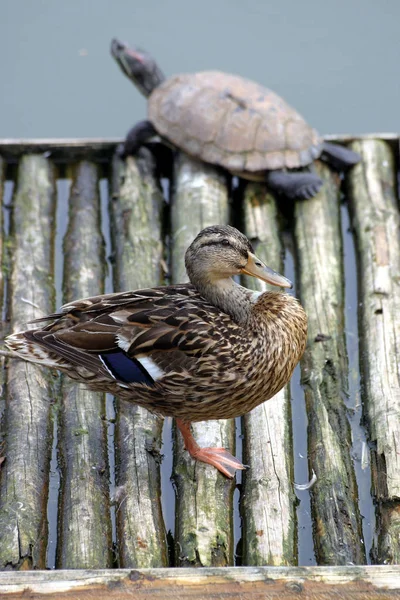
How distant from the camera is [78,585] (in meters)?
3.44

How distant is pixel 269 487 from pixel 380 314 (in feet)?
4.84

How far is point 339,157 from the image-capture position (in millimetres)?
6570

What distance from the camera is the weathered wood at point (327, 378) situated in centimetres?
397

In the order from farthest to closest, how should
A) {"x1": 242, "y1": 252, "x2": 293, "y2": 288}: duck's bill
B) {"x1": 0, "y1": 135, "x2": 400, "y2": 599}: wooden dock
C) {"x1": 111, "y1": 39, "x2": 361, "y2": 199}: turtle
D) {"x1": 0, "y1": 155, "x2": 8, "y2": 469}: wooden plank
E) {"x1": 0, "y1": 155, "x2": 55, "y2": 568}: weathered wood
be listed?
{"x1": 111, "y1": 39, "x2": 361, "y2": 199}: turtle < {"x1": 0, "y1": 155, "x2": 8, "y2": 469}: wooden plank < {"x1": 242, "y1": 252, "x2": 293, "y2": 288}: duck's bill < {"x1": 0, "y1": 155, "x2": 55, "y2": 568}: weathered wood < {"x1": 0, "y1": 135, "x2": 400, "y2": 599}: wooden dock

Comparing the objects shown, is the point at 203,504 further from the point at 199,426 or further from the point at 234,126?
the point at 234,126

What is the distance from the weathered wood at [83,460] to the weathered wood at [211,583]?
0.38m

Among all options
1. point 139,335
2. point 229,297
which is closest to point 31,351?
point 139,335

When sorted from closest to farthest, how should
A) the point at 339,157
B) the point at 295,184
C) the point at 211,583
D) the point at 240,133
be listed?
the point at 211,583
the point at 295,184
the point at 339,157
the point at 240,133

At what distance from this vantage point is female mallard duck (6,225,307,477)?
4094 mm

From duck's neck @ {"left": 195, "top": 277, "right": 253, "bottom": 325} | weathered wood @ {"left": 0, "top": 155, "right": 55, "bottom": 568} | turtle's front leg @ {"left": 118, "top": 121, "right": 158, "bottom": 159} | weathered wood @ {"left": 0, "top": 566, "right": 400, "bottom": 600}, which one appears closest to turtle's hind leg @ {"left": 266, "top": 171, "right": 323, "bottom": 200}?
turtle's front leg @ {"left": 118, "top": 121, "right": 158, "bottom": 159}

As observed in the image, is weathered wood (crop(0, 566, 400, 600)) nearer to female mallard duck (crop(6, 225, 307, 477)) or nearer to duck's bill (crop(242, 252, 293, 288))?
female mallard duck (crop(6, 225, 307, 477))

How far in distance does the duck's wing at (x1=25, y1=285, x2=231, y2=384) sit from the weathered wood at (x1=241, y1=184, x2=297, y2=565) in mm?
626

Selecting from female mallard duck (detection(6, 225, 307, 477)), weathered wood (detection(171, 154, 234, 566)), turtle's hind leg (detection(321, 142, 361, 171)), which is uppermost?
turtle's hind leg (detection(321, 142, 361, 171))

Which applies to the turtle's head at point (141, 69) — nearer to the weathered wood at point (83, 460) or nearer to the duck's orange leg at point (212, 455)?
the weathered wood at point (83, 460)
